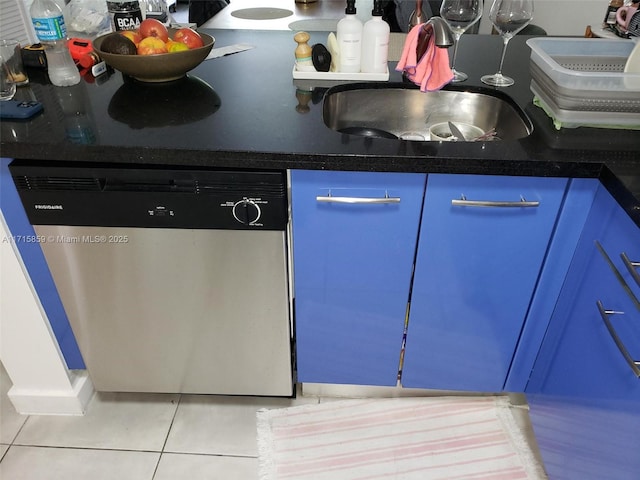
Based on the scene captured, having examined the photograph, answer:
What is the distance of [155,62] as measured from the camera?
1.30 meters

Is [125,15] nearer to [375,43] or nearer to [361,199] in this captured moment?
[375,43]

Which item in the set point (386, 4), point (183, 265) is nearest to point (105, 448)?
point (183, 265)

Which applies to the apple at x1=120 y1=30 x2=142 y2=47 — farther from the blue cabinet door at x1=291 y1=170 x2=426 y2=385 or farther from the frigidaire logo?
the blue cabinet door at x1=291 y1=170 x2=426 y2=385

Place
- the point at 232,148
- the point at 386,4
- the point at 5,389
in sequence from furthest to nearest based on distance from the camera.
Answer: the point at 386,4, the point at 5,389, the point at 232,148

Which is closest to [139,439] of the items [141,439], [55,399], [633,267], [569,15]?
[141,439]

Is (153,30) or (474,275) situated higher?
(153,30)

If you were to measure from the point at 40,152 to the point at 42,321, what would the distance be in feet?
1.82

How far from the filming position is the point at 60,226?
3.91ft

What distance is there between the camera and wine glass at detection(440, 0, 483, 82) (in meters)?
1.43

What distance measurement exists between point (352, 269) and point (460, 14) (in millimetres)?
823

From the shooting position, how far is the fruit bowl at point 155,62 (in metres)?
1.29

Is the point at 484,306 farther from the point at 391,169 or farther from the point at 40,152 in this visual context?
the point at 40,152

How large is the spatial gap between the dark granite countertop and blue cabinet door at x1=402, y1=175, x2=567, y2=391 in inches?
2.4

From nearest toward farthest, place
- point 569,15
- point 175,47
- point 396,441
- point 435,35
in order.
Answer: point 435,35
point 175,47
point 396,441
point 569,15
